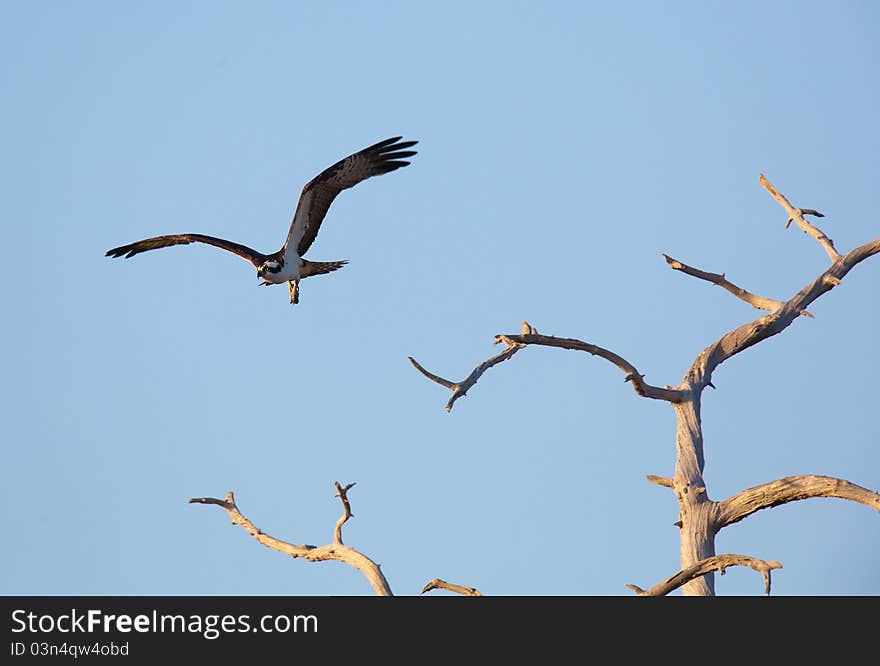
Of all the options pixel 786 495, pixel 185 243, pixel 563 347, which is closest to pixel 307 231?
pixel 185 243

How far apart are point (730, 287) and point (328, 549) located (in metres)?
3.93

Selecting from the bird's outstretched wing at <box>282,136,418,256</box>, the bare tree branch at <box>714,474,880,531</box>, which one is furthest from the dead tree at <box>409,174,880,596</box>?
the bird's outstretched wing at <box>282,136,418,256</box>

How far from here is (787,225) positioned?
1205 centimetres

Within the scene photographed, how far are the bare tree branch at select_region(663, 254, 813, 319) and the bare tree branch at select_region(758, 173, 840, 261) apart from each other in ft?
2.12

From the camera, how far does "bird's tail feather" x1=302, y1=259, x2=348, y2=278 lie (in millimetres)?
15875

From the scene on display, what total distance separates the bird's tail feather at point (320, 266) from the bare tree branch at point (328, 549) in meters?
4.96

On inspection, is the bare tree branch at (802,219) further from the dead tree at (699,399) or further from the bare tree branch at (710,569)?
the bare tree branch at (710,569)

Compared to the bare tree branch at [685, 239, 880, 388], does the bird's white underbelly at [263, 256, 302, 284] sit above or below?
above

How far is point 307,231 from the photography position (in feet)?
50.9

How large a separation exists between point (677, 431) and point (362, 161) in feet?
17.7

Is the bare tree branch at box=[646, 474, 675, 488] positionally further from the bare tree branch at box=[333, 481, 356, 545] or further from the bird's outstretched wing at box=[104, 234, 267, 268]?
the bird's outstretched wing at box=[104, 234, 267, 268]

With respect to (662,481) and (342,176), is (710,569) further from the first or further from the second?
(342,176)

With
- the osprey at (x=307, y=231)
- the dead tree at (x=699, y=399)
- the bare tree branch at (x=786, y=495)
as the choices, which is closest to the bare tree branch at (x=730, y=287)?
the dead tree at (x=699, y=399)
